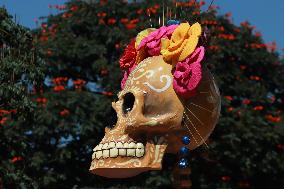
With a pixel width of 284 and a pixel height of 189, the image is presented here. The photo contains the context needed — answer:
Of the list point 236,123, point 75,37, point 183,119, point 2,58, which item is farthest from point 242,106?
point 183,119

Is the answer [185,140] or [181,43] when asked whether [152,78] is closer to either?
[181,43]

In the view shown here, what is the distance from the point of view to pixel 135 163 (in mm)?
5605

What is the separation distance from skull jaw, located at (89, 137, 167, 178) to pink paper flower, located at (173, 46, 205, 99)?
0.44 m

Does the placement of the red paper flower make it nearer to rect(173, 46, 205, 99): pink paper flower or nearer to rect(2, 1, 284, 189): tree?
rect(173, 46, 205, 99): pink paper flower

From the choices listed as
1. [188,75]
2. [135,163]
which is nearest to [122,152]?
[135,163]

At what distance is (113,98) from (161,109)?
7986 mm

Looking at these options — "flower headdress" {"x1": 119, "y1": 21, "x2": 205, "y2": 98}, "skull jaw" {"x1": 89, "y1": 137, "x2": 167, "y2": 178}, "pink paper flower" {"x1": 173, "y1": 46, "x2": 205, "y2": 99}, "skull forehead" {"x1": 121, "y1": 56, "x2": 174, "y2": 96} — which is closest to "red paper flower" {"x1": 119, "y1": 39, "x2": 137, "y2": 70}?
"flower headdress" {"x1": 119, "y1": 21, "x2": 205, "y2": 98}

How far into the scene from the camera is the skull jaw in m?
5.59

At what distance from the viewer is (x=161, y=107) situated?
5.77 m

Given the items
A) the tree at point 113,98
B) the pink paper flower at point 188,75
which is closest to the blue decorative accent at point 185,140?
the pink paper flower at point 188,75

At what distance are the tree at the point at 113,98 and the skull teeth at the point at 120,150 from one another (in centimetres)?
Answer: 750

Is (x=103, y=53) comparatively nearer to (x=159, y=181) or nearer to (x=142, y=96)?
(x=159, y=181)

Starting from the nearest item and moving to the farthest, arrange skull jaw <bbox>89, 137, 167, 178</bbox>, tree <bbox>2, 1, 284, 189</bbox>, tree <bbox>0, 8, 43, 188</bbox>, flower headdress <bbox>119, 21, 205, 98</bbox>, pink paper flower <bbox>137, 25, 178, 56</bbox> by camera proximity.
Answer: skull jaw <bbox>89, 137, 167, 178</bbox> < flower headdress <bbox>119, 21, 205, 98</bbox> < pink paper flower <bbox>137, 25, 178, 56</bbox> < tree <bbox>0, 8, 43, 188</bbox> < tree <bbox>2, 1, 284, 189</bbox>

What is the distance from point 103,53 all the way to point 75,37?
1.03 metres
